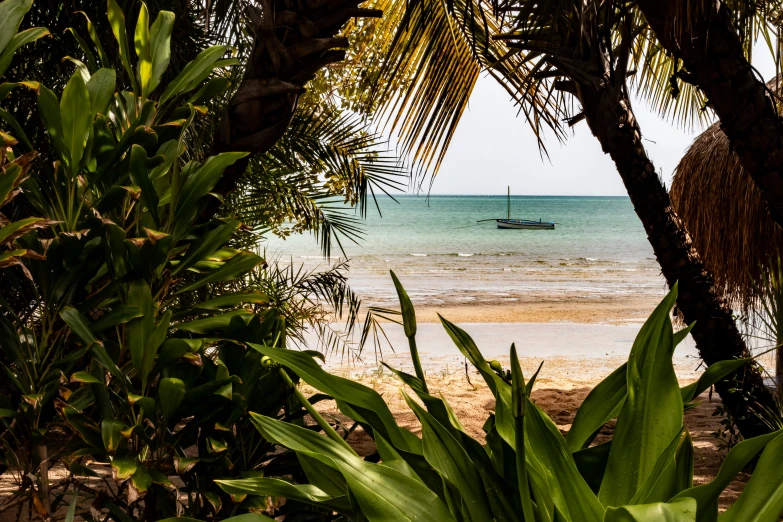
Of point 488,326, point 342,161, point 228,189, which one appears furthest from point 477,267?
point 228,189

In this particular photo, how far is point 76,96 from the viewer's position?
1.63 m

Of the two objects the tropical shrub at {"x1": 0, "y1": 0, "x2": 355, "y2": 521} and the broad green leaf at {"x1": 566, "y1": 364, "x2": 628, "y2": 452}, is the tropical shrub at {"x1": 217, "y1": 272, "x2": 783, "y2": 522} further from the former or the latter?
the tropical shrub at {"x1": 0, "y1": 0, "x2": 355, "y2": 521}

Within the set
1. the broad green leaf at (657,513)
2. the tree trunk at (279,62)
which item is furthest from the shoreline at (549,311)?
the broad green leaf at (657,513)

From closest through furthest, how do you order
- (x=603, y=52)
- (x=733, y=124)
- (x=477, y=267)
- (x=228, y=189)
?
(x=228, y=189) → (x=733, y=124) → (x=603, y=52) → (x=477, y=267)

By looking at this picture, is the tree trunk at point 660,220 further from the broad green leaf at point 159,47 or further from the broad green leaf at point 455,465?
the broad green leaf at point 455,465

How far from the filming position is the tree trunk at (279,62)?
2.26m

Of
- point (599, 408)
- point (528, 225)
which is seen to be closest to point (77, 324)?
point (599, 408)

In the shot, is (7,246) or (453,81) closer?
(7,246)

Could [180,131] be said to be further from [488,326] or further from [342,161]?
[488,326]

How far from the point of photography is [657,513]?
89 cm

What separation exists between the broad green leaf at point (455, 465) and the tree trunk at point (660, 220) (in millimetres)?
2757

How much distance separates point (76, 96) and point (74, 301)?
1.71 feet

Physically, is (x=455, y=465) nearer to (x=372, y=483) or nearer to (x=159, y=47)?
(x=372, y=483)

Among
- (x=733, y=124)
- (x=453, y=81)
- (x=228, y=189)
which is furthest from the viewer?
(x=453, y=81)
